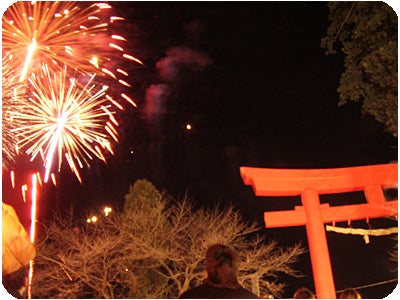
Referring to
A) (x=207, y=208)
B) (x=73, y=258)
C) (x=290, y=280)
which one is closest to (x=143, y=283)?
(x=73, y=258)

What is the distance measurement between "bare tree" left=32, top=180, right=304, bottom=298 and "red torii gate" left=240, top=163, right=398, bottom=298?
1.63 m

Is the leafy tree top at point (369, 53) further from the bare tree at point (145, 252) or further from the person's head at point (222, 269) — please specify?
the bare tree at point (145, 252)

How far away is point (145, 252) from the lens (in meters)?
9.91

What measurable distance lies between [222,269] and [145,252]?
8566mm

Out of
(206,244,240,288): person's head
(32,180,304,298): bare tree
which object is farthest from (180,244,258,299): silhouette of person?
(32,180,304,298): bare tree

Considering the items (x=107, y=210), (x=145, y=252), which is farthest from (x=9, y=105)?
(x=107, y=210)

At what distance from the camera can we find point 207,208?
11.3 meters

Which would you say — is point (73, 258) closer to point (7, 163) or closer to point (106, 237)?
point (106, 237)

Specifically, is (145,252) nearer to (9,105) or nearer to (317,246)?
(317,246)

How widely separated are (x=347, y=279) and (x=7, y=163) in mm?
12709

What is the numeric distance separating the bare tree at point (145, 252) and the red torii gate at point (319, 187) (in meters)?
1.63

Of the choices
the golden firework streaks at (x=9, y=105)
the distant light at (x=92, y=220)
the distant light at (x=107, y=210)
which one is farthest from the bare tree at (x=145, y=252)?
the golden firework streaks at (x=9, y=105)

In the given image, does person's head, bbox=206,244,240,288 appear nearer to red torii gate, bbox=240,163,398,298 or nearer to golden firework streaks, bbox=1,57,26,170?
golden firework streaks, bbox=1,57,26,170

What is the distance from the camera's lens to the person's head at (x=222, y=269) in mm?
1694
